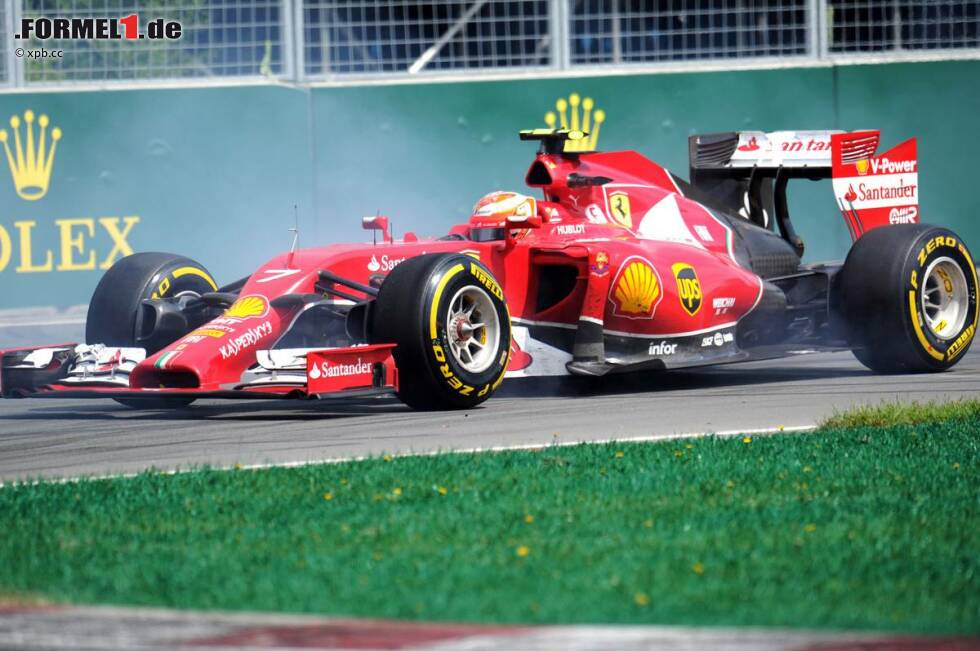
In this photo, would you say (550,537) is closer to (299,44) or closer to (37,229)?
(37,229)

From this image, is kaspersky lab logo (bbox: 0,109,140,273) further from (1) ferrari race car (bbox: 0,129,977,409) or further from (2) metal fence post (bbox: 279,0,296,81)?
(1) ferrari race car (bbox: 0,129,977,409)

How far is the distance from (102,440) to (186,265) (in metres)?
2.50

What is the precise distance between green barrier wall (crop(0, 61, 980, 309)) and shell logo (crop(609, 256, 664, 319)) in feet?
19.0

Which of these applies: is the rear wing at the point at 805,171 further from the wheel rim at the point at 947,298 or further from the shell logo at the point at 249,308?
the shell logo at the point at 249,308

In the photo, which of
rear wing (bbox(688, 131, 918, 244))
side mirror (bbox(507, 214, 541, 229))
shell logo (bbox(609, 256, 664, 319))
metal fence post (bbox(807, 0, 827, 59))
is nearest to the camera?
shell logo (bbox(609, 256, 664, 319))

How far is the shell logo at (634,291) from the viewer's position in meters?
9.92

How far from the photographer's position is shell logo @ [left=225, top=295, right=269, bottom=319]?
29.7 feet

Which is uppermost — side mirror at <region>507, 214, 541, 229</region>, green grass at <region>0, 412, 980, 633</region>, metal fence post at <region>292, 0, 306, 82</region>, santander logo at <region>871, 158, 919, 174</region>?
metal fence post at <region>292, 0, 306, 82</region>

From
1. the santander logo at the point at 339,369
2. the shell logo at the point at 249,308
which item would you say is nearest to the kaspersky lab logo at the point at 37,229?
the shell logo at the point at 249,308

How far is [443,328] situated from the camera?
883 cm

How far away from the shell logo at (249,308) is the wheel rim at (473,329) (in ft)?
3.57

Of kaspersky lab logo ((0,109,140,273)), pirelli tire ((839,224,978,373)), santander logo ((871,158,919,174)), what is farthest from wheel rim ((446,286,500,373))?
kaspersky lab logo ((0,109,140,273))

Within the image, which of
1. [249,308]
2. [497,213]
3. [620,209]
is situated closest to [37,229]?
[497,213]

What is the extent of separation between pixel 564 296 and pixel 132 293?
276 cm
